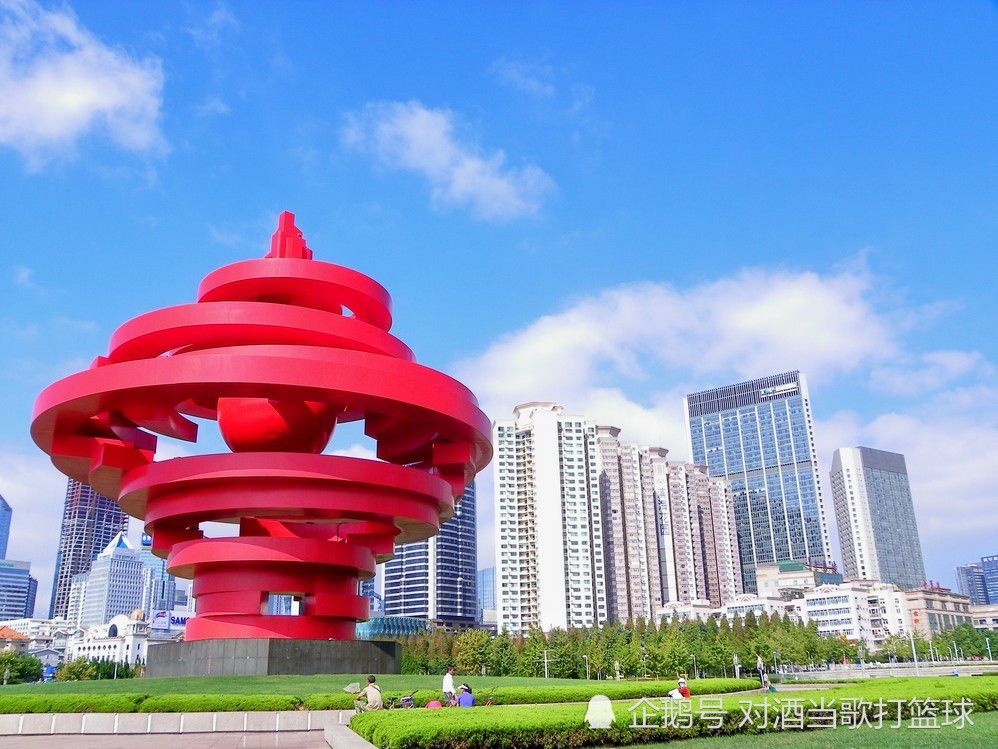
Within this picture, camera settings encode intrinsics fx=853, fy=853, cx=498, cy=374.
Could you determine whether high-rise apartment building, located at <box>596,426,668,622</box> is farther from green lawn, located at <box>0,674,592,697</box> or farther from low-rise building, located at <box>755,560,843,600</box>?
green lawn, located at <box>0,674,592,697</box>

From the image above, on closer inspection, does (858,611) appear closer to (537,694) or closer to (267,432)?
(537,694)

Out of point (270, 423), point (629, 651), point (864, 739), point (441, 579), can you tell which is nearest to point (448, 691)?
point (864, 739)

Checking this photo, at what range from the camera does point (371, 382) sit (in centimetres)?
3006

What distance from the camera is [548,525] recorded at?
420ft

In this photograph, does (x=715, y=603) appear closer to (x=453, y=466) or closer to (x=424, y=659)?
(x=424, y=659)

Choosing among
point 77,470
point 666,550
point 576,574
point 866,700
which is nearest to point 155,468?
point 77,470

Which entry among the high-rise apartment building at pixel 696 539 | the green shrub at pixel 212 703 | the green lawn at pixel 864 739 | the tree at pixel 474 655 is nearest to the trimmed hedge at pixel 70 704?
the green shrub at pixel 212 703

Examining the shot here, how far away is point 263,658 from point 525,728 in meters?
18.3

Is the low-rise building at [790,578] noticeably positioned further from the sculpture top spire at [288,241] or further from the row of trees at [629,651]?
the sculpture top spire at [288,241]

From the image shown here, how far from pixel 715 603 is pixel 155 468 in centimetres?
13593

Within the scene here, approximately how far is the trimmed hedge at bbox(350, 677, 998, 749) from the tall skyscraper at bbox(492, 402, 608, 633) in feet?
363

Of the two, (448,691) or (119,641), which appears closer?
(448,691)

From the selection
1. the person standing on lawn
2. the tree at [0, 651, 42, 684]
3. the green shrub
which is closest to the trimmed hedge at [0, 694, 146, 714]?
the green shrub

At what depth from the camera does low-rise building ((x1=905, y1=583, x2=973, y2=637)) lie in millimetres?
137125
